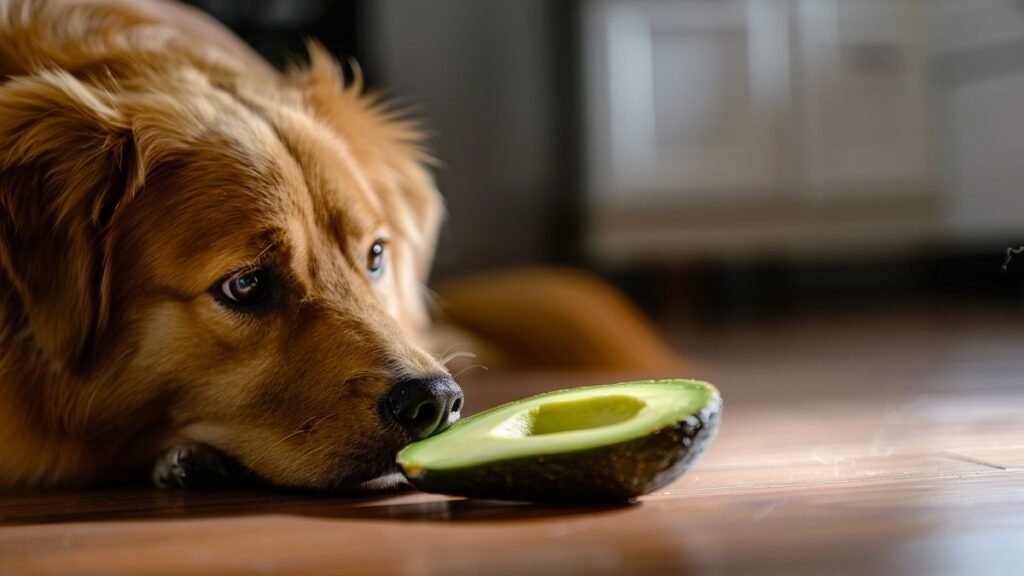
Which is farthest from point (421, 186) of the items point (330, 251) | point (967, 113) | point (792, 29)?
point (967, 113)

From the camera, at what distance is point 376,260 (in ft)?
5.59

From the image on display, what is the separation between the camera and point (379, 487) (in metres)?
1.38

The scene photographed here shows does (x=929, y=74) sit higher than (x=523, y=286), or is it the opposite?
(x=929, y=74)

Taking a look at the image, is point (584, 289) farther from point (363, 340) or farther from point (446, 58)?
point (446, 58)

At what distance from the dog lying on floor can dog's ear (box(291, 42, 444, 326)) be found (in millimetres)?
301

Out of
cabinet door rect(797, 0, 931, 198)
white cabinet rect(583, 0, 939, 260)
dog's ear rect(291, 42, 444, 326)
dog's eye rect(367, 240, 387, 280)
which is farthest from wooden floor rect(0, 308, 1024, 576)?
cabinet door rect(797, 0, 931, 198)

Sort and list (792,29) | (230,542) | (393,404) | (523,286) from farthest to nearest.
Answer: (792,29)
(523,286)
(393,404)
(230,542)

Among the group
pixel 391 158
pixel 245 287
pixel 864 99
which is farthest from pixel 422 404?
pixel 864 99

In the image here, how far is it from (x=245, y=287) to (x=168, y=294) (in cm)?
11

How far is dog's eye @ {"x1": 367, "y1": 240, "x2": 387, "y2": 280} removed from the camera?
1.68 metres

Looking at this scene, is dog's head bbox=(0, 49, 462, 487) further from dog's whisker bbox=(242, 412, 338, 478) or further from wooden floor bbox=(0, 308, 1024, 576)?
wooden floor bbox=(0, 308, 1024, 576)

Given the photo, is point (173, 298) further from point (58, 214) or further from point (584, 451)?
point (584, 451)

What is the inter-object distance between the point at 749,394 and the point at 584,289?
1157 mm

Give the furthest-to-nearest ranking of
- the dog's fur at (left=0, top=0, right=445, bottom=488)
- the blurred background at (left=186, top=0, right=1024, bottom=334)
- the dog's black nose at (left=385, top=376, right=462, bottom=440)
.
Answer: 1. the blurred background at (left=186, top=0, right=1024, bottom=334)
2. the dog's fur at (left=0, top=0, right=445, bottom=488)
3. the dog's black nose at (left=385, top=376, right=462, bottom=440)
